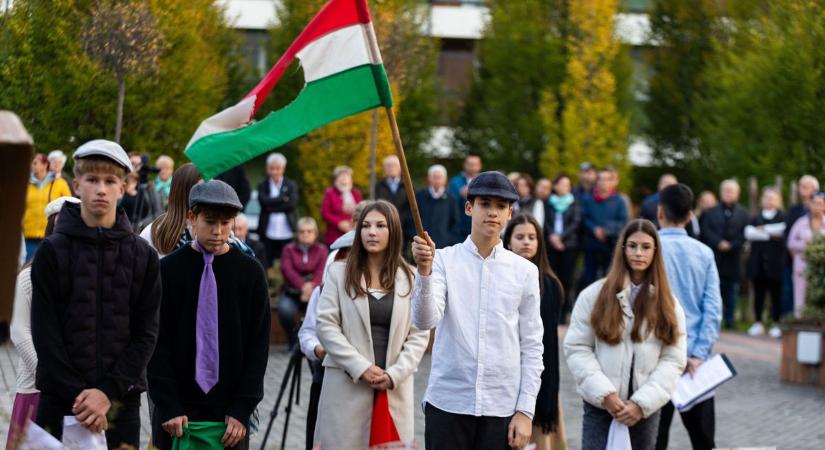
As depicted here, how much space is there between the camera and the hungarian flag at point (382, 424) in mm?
8312

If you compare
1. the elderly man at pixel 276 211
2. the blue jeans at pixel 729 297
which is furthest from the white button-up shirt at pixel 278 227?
the blue jeans at pixel 729 297

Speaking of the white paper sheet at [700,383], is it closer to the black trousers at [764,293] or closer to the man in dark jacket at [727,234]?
the man in dark jacket at [727,234]

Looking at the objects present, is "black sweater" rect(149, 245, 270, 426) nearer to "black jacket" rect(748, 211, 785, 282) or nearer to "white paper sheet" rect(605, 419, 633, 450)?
"white paper sheet" rect(605, 419, 633, 450)

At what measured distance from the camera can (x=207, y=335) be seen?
23.3 feet

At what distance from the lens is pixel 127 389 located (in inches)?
257

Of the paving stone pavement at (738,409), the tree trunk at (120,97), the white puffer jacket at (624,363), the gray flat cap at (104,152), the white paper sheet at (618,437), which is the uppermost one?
the tree trunk at (120,97)

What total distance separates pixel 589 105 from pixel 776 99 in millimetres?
9873

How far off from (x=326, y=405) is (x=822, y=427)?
5.92m

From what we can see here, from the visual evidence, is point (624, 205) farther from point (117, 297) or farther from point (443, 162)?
point (443, 162)

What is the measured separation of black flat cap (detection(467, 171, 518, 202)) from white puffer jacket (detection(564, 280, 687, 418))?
156cm

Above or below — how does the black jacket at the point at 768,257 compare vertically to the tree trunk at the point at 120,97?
below

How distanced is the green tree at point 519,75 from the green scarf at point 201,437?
30.8m

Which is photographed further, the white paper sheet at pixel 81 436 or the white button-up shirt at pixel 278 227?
the white button-up shirt at pixel 278 227

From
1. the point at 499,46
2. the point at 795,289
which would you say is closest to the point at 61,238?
the point at 795,289
